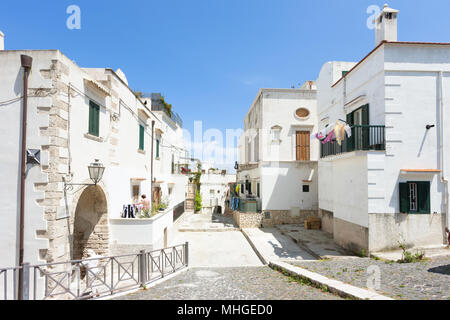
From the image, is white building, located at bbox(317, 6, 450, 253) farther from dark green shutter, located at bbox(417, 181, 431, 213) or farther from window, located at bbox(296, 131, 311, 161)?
window, located at bbox(296, 131, 311, 161)

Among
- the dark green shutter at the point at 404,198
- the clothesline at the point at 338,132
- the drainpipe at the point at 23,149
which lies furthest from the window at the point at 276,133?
the drainpipe at the point at 23,149

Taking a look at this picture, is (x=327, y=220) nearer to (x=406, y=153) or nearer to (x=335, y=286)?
(x=406, y=153)

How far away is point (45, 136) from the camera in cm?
652

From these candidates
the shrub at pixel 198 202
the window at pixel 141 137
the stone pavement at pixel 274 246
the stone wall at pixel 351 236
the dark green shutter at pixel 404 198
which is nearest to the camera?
the dark green shutter at pixel 404 198

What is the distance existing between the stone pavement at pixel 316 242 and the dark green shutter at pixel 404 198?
2.63 meters

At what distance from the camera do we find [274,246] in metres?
12.8

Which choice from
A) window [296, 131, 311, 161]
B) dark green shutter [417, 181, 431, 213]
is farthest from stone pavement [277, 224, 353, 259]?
window [296, 131, 311, 161]

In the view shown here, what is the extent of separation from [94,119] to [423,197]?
479 inches

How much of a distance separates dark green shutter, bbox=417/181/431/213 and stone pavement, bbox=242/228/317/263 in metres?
4.43

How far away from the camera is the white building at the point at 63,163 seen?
21.1ft

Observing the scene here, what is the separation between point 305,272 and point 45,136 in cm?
799

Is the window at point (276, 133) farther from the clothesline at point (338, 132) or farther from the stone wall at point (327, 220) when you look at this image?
the clothesline at point (338, 132)

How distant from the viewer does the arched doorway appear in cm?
912
